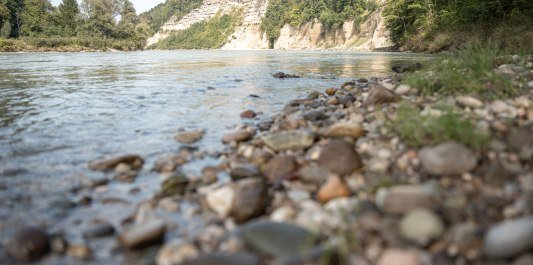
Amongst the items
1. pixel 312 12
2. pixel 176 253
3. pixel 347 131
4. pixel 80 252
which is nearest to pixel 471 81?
pixel 347 131

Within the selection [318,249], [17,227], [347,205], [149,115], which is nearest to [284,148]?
[347,205]

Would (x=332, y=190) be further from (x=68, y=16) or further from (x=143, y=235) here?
(x=68, y=16)

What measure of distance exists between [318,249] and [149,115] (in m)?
6.24

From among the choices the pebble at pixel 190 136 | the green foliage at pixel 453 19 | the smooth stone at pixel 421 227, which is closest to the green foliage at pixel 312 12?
the green foliage at pixel 453 19

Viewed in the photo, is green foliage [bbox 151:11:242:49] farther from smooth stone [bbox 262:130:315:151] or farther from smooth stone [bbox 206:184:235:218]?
smooth stone [bbox 206:184:235:218]

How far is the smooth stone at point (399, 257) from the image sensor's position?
2.25 metres

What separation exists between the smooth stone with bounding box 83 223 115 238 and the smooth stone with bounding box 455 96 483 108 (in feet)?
16.9

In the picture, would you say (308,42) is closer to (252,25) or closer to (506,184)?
(252,25)

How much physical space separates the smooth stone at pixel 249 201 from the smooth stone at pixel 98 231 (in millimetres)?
1020

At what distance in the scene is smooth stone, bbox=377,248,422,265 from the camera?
2.25 metres

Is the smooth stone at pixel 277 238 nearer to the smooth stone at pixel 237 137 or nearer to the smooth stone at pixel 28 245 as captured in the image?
the smooth stone at pixel 28 245

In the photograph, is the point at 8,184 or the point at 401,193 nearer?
the point at 401,193

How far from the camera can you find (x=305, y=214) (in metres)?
3.06

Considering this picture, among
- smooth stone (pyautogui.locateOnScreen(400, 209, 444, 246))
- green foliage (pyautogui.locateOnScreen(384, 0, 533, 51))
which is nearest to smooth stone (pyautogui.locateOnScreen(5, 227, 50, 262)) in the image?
smooth stone (pyautogui.locateOnScreen(400, 209, 444, 246))
